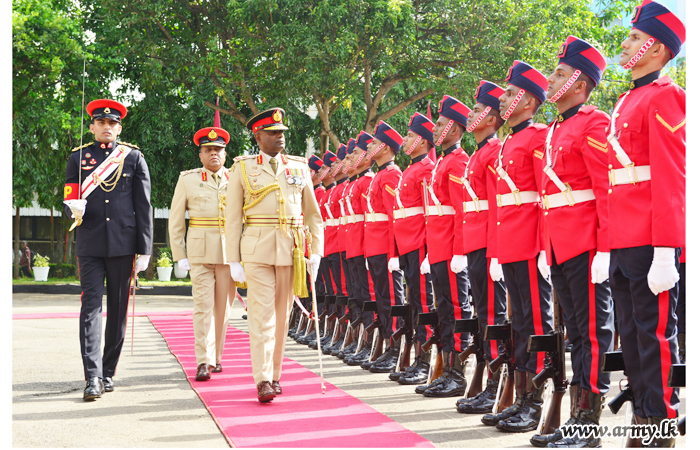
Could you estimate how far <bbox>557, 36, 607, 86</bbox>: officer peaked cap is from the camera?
4199 mm

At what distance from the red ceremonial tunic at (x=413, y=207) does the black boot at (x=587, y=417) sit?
2.67 metres

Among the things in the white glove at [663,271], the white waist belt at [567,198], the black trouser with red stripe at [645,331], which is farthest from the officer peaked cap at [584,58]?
the white glove at [663,271]

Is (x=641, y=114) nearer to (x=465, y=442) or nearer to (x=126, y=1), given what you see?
(x=465, y=442)

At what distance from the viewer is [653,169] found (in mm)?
3346

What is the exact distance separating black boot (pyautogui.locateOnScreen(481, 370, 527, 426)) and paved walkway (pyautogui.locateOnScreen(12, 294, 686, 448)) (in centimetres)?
9

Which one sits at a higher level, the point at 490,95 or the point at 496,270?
the point at 490,95

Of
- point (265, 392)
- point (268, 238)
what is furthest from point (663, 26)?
point (265, 392)

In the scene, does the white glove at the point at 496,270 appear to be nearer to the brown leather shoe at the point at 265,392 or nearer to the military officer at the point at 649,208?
the military officer at the point at 649,208

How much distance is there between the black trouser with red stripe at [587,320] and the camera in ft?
12.4

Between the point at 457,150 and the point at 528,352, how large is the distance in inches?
78.7

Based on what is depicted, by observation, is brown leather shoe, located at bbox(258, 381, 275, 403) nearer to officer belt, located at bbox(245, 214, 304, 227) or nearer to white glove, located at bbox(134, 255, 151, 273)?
officer belt, located at bbox(245, 214, 304, 227)

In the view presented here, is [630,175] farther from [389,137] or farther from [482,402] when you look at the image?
[389,137]

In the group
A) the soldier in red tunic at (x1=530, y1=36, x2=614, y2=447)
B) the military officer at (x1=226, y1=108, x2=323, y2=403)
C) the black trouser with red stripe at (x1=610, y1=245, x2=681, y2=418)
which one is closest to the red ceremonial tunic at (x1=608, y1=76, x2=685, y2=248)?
the black trouser with red stripe at (x1=610, y1=245, x2=681, y2=418)

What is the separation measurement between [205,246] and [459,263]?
8.16ft
